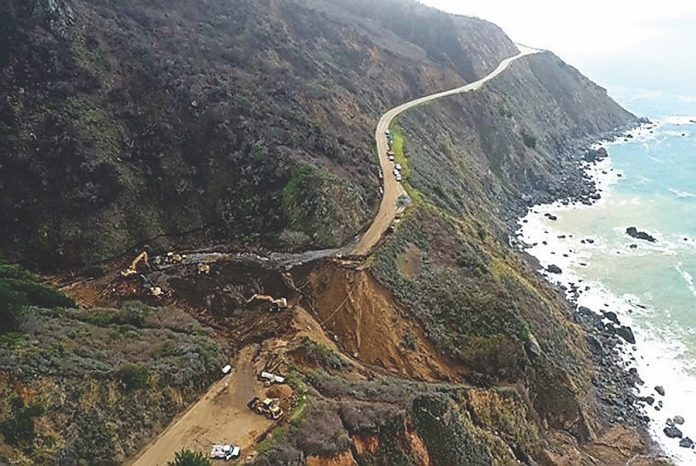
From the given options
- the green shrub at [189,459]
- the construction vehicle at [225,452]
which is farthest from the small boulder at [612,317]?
the green shrub at [189,459]

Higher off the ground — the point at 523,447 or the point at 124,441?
the point at 124,441

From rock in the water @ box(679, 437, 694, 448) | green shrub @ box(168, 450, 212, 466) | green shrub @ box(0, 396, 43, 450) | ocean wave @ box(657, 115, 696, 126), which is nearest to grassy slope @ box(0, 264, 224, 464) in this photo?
green shrub @ box(0, 396, 43, 450)

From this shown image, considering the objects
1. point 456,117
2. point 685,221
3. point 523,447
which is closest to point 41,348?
point 523,447

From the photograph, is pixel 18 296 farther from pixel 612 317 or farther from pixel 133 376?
pixel 612 317

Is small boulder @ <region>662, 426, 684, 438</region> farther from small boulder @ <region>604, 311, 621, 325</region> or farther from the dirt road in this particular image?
the dirt road

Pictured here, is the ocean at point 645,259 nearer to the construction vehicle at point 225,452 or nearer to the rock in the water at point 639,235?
the rock in the water at point 639,235

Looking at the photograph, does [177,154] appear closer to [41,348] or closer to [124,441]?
[41,348]
